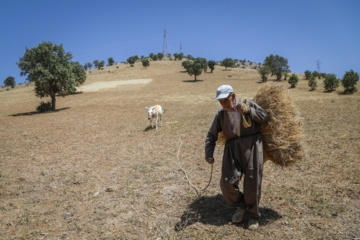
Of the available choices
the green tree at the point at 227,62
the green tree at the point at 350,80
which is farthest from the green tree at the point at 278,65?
the green tree at the point at 227,62

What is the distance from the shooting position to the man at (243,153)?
379cm

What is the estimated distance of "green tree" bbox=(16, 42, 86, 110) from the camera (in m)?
22.7

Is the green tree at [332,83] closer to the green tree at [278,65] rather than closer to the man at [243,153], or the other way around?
the green tree at [278,65]

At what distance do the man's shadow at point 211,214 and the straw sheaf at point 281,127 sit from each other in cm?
115

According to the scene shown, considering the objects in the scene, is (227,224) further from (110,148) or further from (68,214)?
(110,148)

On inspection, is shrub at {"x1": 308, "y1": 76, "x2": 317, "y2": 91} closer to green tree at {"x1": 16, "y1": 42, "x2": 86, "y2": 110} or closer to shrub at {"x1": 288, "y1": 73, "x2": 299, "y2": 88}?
shrub at {"x1": 288, "y1": 73, "x2": 299, "y2": 88}

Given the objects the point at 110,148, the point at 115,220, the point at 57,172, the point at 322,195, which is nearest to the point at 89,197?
the point at 115,220

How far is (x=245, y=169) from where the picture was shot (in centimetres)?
394

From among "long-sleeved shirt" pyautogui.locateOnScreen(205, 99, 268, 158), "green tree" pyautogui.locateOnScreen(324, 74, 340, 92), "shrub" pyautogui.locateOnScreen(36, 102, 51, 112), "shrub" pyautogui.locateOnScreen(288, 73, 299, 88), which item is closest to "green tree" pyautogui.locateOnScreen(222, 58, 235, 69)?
"shrub" pyautogui.locateOnScreen(288, 73, 299, 88)

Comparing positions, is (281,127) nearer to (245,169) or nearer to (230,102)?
(245,169)

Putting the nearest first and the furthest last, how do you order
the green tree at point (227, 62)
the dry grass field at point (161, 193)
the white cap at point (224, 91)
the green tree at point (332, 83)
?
the white cap at point (224, 91), the dry grass field at point (161, 193), the green tree at point (332, 83), the green tree at point (227, 62)

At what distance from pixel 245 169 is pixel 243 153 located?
11.8 inches

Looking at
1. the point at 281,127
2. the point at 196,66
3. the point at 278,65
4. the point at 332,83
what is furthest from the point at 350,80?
the point at 196,66

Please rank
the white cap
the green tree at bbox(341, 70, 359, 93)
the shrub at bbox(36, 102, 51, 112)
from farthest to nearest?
the shrub at bbox(36, 102, 51, 112) → the green tree at bbox(341, 70, 359, 93) → the white cap
